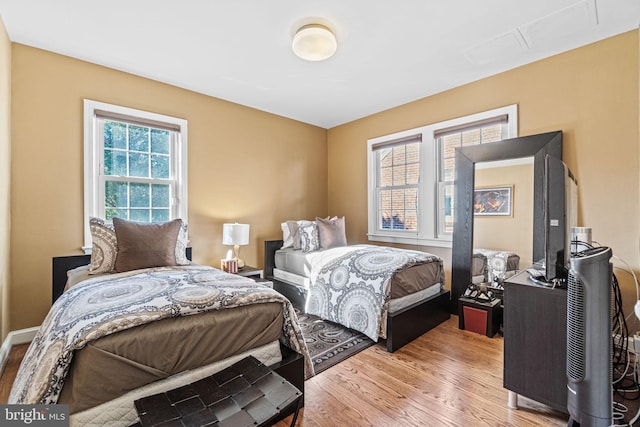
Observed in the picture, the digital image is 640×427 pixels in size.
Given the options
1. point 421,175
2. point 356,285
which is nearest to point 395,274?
point 356,285

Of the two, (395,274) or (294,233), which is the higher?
(294,233)

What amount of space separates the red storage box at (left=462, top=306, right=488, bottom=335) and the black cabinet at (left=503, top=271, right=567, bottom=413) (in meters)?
1.12

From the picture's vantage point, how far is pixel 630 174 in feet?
7.93

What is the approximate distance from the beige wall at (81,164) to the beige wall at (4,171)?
8 cm

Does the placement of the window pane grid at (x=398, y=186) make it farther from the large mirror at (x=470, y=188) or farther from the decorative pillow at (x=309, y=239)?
the decorative pillow at (x=309, y=239)

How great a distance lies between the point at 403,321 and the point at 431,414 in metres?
0.90

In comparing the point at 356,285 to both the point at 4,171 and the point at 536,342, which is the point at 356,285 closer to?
the point at 536,342

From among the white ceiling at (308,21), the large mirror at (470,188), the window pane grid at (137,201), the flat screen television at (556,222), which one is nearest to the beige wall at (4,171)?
the white ceiling at (308,21)

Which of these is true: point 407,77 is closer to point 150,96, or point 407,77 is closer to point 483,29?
point 483,29

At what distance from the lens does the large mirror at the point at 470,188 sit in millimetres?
2783

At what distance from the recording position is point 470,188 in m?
3.22

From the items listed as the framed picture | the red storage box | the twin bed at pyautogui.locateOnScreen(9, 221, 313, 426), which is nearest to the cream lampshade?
the twin bed at pyautogui.locateOnScreen(9, 221, 313, 426)

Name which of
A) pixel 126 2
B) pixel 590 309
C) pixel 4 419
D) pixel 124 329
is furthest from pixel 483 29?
pixel 4 419

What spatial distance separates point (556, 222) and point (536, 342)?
0.68 meters
